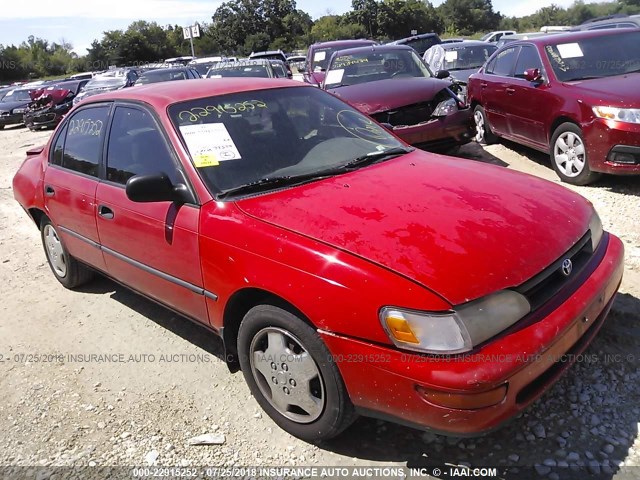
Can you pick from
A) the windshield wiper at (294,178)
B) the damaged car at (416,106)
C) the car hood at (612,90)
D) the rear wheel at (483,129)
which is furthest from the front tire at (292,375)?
the rear wheel at (483,129)

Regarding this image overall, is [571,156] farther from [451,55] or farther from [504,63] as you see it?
[451,55]

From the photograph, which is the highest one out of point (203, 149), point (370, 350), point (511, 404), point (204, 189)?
point (203, 149)

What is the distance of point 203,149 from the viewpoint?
2961mm

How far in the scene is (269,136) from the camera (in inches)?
124

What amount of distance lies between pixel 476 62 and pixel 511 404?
11647 millimetres

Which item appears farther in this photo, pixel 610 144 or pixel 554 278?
pixel 610 144

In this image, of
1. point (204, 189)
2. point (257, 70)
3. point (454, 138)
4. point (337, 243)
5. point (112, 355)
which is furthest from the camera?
point (257, 70)

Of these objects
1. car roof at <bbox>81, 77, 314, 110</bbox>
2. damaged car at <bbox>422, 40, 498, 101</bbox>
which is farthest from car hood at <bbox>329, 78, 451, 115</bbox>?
damaged car at <bbox>422, 40, 498, 101</bbox>

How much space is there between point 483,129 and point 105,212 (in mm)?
6076

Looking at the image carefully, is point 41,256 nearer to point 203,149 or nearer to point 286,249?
point 203,149

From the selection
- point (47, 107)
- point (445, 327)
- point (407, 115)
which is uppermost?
point (407, 115)

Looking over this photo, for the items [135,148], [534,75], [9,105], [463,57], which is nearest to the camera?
[135,148]

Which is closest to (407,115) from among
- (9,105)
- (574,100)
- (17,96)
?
(574,100)

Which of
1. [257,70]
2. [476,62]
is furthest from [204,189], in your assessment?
[476,62]
